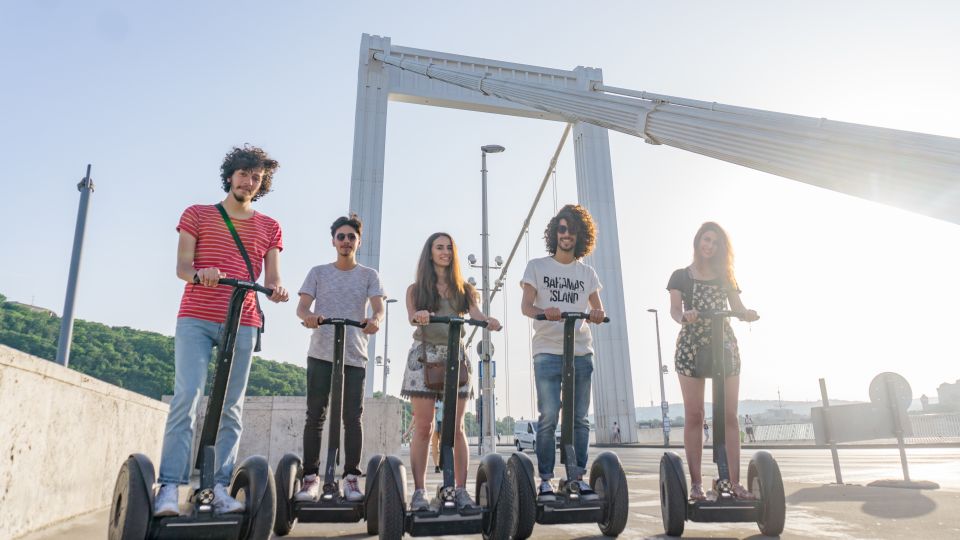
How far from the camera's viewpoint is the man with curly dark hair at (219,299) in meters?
2.68

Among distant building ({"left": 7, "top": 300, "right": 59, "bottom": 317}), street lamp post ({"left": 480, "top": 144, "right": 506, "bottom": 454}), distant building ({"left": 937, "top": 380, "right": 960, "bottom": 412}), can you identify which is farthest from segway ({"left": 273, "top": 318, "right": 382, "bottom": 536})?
distant building ({"left": 937, "top": 380, "right": 960, "bottom": 412})

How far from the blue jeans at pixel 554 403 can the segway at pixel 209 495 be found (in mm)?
1471

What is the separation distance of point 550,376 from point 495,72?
20.4m

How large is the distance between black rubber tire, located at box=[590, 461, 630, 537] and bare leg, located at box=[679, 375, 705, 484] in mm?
573

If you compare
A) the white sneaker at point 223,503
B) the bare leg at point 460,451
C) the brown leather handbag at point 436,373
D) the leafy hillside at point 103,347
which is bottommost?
the white sneaker at point 223,503

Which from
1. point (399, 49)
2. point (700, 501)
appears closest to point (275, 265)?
point (700, 501)

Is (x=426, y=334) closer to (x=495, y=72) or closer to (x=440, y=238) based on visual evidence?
(x=440, y=238)

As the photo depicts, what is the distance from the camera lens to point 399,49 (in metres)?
22.1

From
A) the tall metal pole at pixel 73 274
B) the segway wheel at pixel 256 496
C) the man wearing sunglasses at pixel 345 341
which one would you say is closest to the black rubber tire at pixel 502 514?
the man wearing sunglasses at pixel 345 341

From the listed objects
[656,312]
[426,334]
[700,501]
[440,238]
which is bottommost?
[700,501]

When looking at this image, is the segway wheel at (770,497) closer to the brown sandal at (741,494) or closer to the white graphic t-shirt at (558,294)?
the brown sandal at (741,494)

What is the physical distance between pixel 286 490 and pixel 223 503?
2.89 feet

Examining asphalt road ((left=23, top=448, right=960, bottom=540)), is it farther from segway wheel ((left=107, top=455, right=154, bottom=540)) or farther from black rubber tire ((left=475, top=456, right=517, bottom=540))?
segway wheel ((left=107, top=455, right=154, bottom=540))

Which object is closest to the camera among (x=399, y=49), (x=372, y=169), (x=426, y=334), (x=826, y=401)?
(x=426, y=334)
